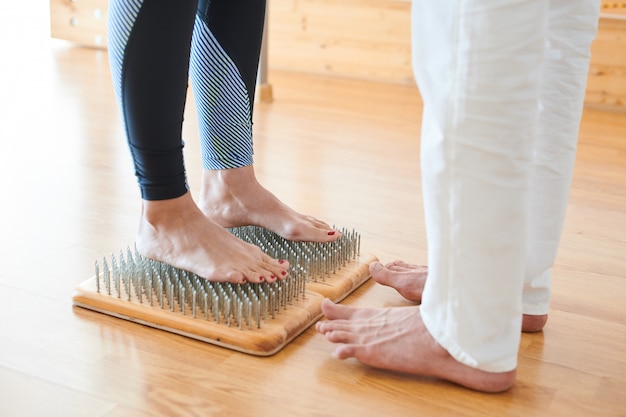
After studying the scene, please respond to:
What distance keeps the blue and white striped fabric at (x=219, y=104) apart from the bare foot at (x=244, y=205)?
0.07 ft

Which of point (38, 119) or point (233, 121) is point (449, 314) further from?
point (38, 119)

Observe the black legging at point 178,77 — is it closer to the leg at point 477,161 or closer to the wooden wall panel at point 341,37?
the leg at point 477,161

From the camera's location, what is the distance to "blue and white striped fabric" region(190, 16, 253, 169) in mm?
1322

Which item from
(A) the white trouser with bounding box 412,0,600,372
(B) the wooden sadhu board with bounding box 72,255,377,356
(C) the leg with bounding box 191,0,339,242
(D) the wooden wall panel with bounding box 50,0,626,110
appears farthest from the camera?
(D) the wooden wall panel with bounding box 50,0,626,110

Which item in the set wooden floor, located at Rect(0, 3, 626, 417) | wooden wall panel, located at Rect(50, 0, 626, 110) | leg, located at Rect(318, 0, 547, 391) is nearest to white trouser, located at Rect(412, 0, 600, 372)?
leg, located at Rect(318, 0, 547, 391)

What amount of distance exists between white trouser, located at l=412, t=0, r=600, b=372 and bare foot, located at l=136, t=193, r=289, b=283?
0.97 ft

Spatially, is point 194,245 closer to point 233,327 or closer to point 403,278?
point 233,327

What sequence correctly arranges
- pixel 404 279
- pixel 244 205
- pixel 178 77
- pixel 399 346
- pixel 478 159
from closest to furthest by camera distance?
1. pixel 478 159
2. pixel 399 346
3. pixel 178 77
4. pixel 404 279
5. pixel 244 205

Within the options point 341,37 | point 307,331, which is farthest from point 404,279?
point 341,37

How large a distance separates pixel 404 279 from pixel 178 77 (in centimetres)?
46

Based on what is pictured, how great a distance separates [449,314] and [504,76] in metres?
0.28

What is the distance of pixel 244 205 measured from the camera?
140 cm

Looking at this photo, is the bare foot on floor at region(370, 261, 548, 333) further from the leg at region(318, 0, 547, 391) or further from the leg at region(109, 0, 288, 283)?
the leg at region(318, 0, 547, 391)

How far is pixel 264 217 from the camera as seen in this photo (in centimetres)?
139
